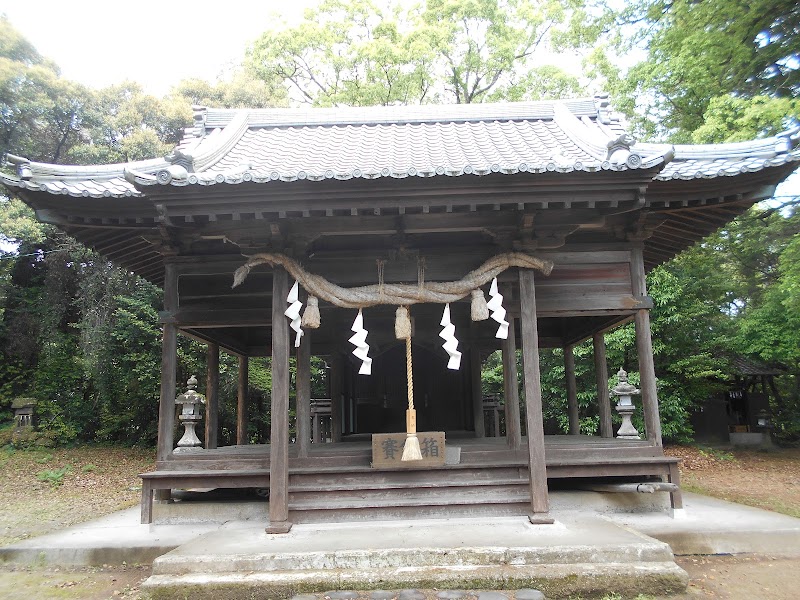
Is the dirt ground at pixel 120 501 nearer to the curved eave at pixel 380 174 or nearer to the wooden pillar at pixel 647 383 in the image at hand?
the wooden pillar at pixel 647 383

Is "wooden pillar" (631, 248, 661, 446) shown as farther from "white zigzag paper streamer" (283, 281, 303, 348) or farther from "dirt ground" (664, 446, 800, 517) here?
"white zigzag paper streamer" (283, 281, 303, 348)

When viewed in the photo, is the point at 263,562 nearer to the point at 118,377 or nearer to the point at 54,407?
the point at 118,377

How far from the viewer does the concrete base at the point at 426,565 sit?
4.57 meters

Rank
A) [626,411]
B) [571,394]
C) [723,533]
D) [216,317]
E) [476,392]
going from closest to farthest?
1. [723,533]
2. [216,317]
3. [626,411]
4. [476,392]
5. [571,394]

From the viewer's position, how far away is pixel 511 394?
21.7 ft

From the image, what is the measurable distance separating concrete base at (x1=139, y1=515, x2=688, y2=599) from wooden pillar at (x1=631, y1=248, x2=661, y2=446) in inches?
68.9

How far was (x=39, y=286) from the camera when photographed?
1964cm

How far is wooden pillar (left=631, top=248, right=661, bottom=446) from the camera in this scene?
6637 mm

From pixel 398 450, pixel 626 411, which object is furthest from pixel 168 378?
pixel 626 411

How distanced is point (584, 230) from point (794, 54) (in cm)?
1037

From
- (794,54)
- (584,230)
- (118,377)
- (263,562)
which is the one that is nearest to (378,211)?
(584,230)

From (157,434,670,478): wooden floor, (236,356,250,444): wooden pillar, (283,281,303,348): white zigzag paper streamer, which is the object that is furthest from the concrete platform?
(236,356,250,444): wooden pillar

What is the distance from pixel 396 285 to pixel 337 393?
4.10 m

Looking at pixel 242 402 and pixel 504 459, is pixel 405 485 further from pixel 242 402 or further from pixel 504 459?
pixel 242 402
